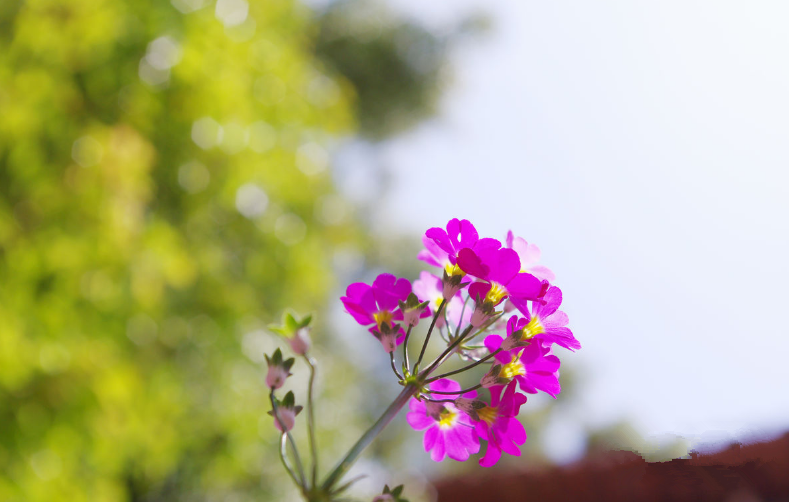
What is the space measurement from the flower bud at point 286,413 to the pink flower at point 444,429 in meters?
0.06

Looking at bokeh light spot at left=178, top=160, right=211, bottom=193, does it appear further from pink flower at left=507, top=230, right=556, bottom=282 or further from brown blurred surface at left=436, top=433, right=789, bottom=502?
pink flower at left=507, top=230, right=556, bottom=282

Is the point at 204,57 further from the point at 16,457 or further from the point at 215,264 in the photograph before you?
the point at 16,457

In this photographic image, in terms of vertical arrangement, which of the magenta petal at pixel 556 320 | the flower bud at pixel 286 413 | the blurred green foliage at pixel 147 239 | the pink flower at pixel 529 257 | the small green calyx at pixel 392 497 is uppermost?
the blurred green foliage at pixel 147 239

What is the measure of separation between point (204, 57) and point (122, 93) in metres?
0.28

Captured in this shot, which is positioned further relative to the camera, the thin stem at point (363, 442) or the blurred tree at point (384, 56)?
the blurred tree at point (384, 56)

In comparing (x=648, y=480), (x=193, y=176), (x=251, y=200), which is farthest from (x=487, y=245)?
(x=251, y=200)

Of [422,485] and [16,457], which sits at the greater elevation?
[422,485]

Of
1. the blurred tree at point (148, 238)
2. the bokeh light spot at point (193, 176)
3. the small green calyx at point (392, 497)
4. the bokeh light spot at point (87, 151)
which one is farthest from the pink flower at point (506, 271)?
the bokeh light spot at point (193, 176)

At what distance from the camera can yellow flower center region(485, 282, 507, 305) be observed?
0.93 feet

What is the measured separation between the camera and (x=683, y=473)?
0.87 ft

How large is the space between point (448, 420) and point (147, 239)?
1359 mm

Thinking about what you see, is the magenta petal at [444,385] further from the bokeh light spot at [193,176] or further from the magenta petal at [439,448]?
the bokeh light spot at [193,176]

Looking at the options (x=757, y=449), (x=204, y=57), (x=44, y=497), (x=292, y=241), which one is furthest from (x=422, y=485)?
(x=757, y=449)

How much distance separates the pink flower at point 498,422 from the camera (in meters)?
0.26
